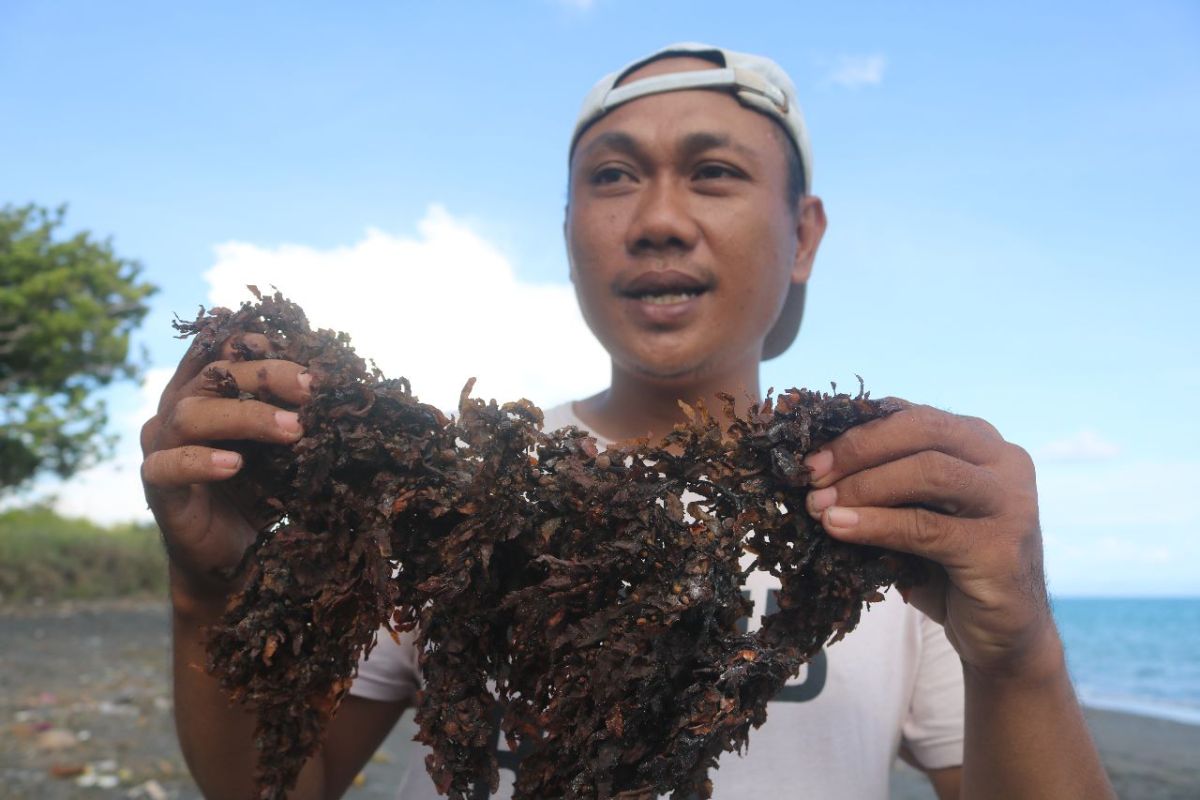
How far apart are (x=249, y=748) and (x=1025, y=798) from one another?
8.03 ft

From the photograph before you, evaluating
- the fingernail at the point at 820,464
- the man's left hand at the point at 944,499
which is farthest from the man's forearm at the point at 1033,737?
the fingernail at the point at 820,464

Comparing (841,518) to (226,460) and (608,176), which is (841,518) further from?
(608,176)

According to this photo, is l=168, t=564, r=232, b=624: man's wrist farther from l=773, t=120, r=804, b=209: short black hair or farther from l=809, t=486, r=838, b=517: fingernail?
l=773, t=120, r=804, b=209: short black hair

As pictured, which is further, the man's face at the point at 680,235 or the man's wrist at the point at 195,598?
the man's face at the point at 680,235

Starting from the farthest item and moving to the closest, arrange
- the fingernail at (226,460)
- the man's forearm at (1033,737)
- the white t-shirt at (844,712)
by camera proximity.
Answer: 1. the white t-shirt at (844,712)
2. the man's forearm at (1033,737)
3. the fingernail at (226,460)

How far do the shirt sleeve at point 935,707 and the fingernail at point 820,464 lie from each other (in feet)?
5.26

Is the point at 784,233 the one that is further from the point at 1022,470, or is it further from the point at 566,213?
the point at 1022,470

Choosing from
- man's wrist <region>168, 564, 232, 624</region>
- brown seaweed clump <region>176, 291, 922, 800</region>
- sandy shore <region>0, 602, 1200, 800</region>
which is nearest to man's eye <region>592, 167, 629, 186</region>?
brown seaweed clump <region>176, 291, 922, 800</region>

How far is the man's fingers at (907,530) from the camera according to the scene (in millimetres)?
1995

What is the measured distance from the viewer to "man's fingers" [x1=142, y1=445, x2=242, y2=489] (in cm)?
209

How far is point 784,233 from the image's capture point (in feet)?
11.3

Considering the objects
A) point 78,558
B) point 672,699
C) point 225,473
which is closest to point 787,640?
point 672,699

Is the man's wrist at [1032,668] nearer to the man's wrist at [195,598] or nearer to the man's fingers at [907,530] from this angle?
the man's fingers at [907,530]

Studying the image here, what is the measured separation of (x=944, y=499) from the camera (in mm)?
2014
